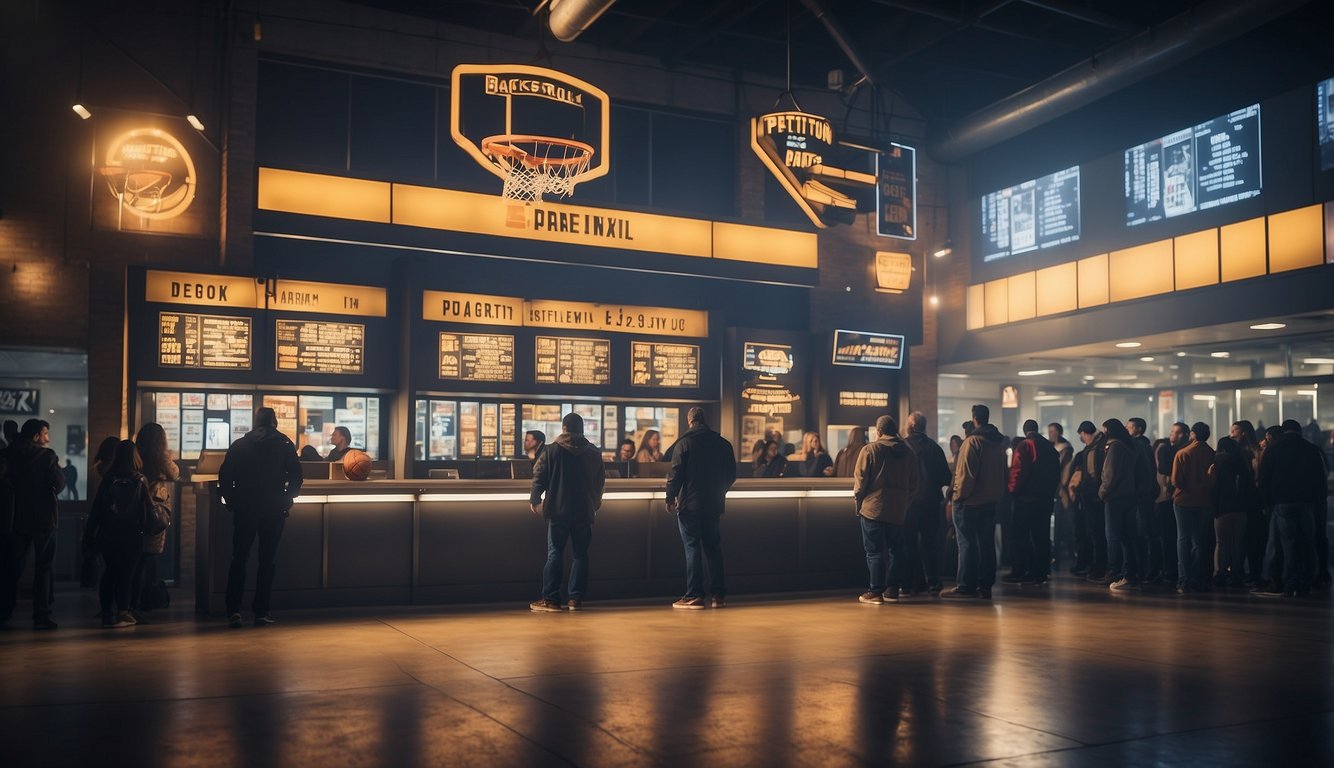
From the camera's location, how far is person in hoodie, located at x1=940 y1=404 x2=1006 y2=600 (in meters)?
10.7

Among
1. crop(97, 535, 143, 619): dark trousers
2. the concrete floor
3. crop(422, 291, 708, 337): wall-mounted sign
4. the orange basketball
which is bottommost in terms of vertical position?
the concrete floor

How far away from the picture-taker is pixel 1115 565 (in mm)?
12031

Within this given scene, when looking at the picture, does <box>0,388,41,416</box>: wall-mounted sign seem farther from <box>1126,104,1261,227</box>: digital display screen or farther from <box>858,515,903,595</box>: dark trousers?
<box>1126,104,1261,227</box>: digital display screen

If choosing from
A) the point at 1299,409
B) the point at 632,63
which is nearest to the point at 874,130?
the point at 632,63

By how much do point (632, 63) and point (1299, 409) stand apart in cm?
1101

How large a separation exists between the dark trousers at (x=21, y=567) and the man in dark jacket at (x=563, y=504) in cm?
386

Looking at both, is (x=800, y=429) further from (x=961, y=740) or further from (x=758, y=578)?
(x=961, y=740)

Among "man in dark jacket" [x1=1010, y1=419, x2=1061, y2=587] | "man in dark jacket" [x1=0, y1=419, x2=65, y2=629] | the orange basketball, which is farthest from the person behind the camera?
"man in dark jacket" [x1=1010, y1=419, x2=1061, y2=587]

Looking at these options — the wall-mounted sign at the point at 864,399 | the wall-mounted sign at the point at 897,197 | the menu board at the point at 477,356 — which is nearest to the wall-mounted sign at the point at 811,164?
the wall-mounted sign at the point at 897,197

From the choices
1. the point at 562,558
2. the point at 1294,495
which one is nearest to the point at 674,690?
the point at 562,558

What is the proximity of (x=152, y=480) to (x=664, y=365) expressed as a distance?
7270 millimetres

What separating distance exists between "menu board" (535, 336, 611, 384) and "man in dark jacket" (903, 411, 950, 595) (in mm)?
4838

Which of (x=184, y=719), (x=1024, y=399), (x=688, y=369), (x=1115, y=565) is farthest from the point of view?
(x=1024, y=399)

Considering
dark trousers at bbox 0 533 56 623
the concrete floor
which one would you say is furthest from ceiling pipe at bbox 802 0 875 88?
dark trousers at bbox 0 533 56 623
